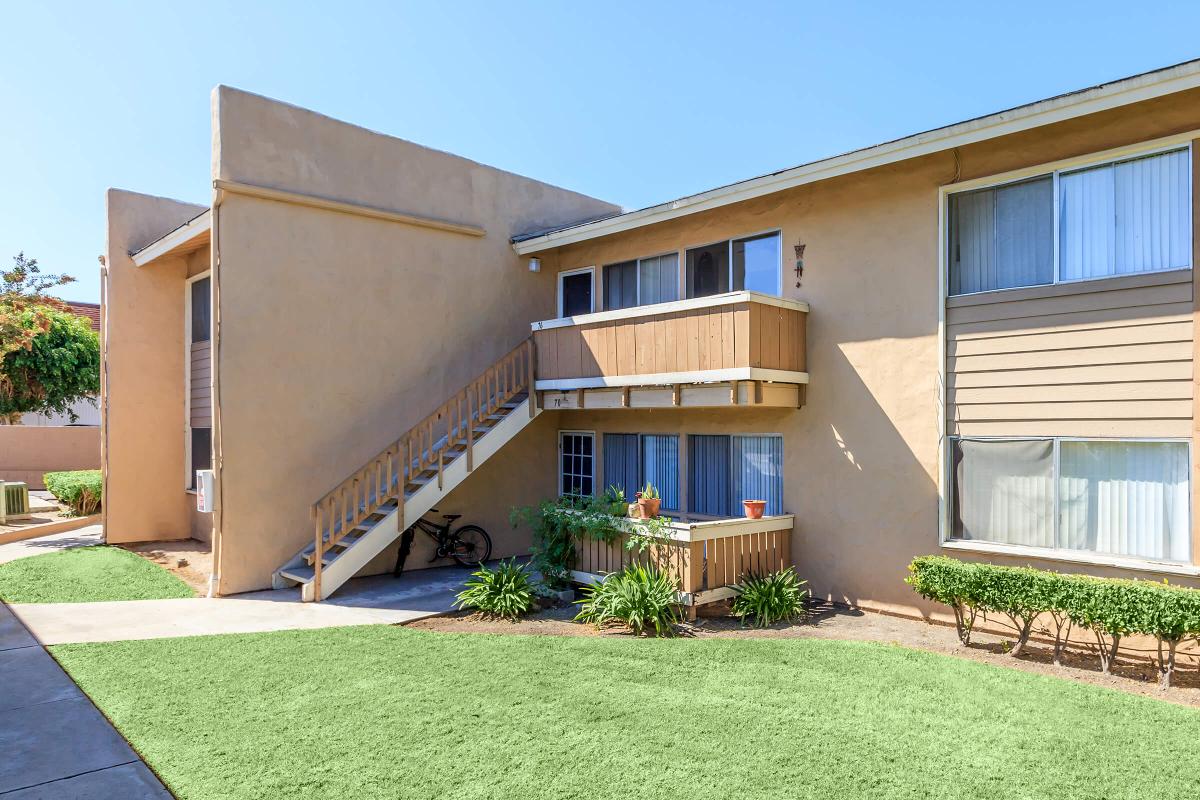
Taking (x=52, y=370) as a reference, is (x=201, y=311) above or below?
above

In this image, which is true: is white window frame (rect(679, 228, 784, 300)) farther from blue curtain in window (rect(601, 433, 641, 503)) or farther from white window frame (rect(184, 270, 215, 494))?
white window frame (rect(184, 270, 215, 494))

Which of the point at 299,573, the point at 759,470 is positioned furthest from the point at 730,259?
the point at 299,573

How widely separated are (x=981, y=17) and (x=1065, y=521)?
866 centimetres

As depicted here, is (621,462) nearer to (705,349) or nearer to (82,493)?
(705,349)

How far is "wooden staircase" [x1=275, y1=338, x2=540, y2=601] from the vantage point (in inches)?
388

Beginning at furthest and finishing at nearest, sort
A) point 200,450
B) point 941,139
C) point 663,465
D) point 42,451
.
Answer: point 42,451, point 200,450, point 663,465, point 941,139

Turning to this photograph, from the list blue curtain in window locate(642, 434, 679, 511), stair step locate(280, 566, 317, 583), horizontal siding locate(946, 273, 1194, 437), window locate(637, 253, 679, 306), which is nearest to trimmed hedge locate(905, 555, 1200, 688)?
horizontal siding locate(946, 273, 1194, 437)

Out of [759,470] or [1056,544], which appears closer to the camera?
[1056,544]

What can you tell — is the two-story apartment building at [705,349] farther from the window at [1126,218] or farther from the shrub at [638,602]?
the shrub at [638,602]

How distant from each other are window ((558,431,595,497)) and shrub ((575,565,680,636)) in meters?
4.17

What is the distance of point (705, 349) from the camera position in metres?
9.29

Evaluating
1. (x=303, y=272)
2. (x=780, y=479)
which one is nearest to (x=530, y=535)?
(x=780, y=479)

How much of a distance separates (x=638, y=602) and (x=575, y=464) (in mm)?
5271

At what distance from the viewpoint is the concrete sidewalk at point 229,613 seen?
7789 mm
